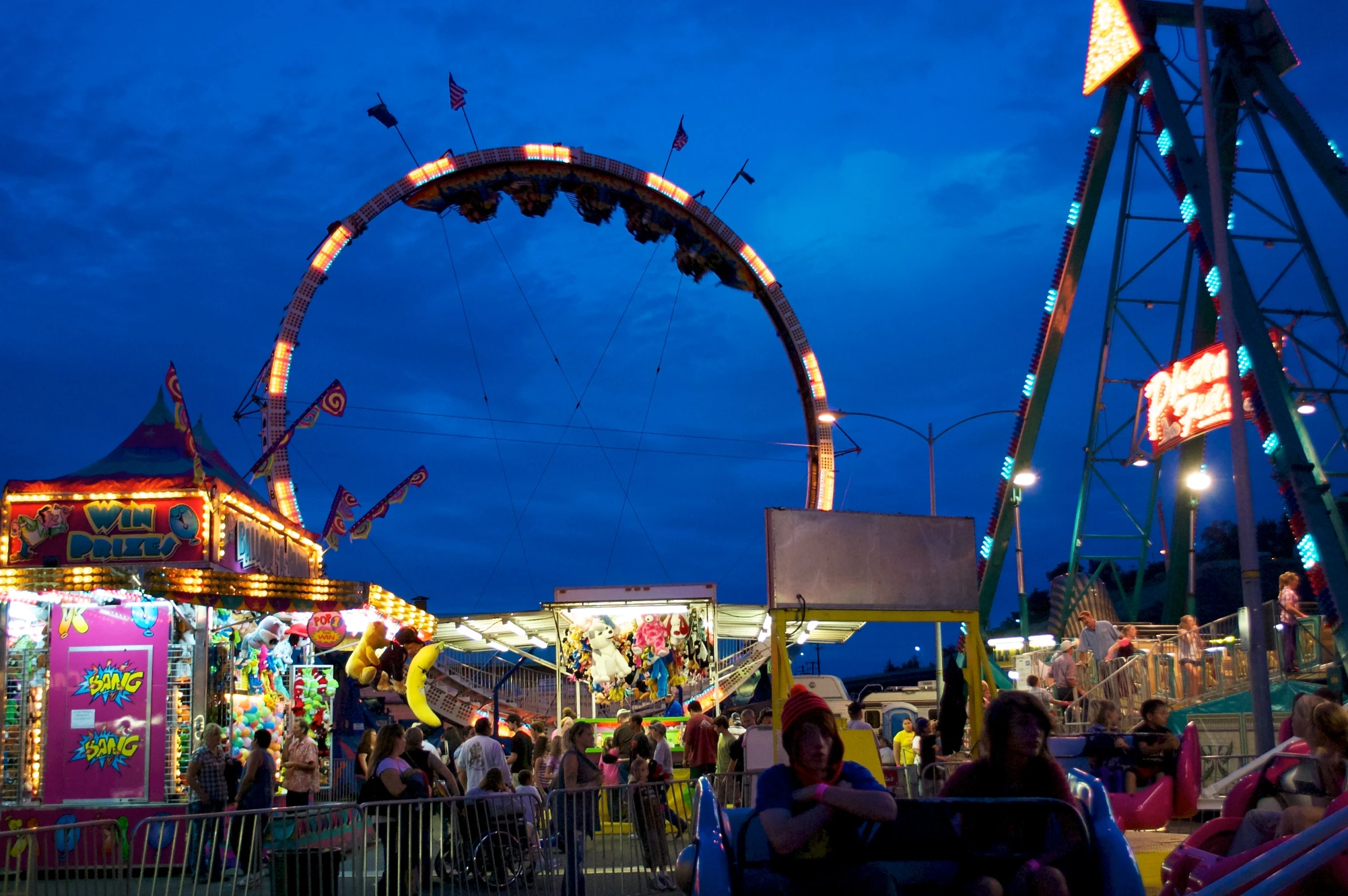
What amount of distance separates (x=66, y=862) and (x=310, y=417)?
1340 centimetres

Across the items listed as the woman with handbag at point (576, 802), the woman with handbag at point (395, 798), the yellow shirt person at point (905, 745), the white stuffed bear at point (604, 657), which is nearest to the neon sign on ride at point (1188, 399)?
the yellow shirt person at point (905, 745)

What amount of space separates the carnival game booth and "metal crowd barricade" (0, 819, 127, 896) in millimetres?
915

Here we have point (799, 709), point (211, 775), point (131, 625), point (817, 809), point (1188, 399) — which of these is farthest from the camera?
point (1188, 399)

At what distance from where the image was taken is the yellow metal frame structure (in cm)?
1224

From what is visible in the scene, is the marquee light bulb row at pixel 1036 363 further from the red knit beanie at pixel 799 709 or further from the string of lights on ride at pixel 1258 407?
the red knit beanie at pixel 799 709

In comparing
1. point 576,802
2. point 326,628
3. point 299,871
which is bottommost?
point 299,871

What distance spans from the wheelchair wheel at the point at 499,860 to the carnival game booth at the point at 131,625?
16.6 ft

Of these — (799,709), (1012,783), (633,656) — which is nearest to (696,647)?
(633,656)

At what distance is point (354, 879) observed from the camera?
982cm

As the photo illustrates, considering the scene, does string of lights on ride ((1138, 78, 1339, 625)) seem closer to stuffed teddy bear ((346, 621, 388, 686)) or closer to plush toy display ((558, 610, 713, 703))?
plush toy display ((558, 610, 713, 703))

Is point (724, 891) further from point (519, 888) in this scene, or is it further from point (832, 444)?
point (832, 444)

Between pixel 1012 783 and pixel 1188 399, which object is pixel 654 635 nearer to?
pixel 1188 399

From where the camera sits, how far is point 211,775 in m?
13.5

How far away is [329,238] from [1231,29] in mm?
18084
